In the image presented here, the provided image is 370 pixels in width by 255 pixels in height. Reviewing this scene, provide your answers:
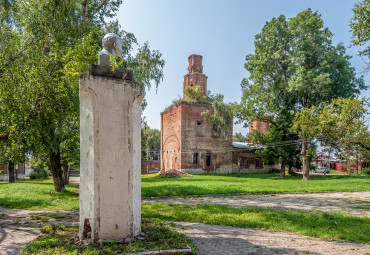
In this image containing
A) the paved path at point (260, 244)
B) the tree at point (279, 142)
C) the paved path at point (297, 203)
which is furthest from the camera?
the tree at point (279, 142)

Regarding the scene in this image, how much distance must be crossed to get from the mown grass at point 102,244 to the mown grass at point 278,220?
88.5 inches

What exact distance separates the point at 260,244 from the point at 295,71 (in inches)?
922

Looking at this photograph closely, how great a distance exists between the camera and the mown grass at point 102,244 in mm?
4242

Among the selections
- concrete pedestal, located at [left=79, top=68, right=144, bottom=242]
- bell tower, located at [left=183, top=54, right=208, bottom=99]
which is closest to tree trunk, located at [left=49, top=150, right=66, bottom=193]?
concrete pedestal, located at [left=79, top=68, right=144, bottom=242]

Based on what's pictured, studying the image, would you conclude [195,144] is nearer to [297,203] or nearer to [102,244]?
[297,203]

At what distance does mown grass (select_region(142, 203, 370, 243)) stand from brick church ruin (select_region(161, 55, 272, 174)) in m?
23.1

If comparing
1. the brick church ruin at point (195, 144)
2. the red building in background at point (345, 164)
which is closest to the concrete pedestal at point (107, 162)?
the brick church ruin at point (195, 144)

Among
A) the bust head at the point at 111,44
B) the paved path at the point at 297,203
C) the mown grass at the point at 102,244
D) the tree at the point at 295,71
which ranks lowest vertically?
the paved path at the point at 297,203

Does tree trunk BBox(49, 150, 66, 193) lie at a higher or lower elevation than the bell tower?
lower

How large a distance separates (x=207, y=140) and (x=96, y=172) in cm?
2973

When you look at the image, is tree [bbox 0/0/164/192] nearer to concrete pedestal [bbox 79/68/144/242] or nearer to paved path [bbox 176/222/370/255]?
concrete pedestal [bbox 79/68/144/242]

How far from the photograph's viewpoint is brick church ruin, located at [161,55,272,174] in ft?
107

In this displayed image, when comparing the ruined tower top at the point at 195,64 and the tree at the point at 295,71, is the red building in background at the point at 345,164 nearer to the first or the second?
the tree at the point at 295,71

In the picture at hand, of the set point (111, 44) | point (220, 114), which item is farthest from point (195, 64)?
point (111, 44)
